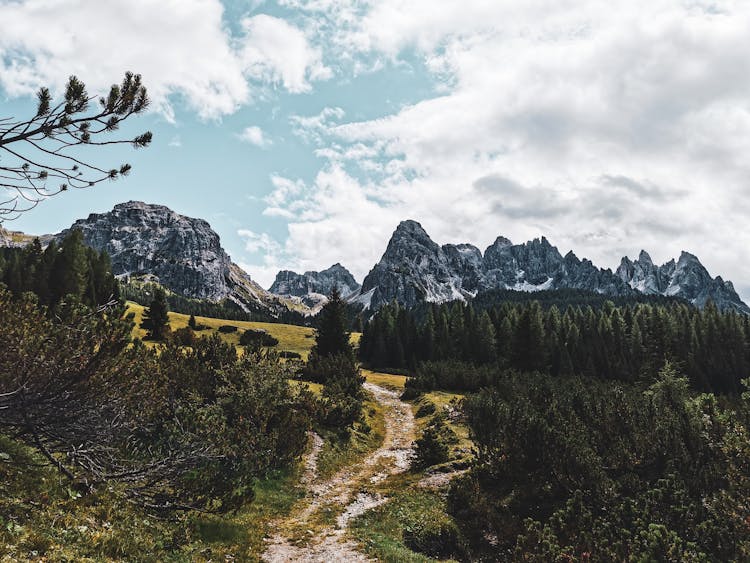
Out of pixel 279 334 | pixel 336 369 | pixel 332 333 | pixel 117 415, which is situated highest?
pixel 332 333

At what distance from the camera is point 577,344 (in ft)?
280

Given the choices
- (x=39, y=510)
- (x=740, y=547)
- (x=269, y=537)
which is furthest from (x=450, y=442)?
(x=39, y=510)

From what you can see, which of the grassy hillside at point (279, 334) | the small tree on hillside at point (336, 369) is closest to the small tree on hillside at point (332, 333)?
the small tree on hillside at point (336, 369)

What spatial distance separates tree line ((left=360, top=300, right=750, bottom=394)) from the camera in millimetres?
71250

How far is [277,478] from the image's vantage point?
19375mm

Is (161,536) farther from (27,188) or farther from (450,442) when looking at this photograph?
(450,442)

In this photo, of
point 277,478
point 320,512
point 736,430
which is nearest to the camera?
point 736,430

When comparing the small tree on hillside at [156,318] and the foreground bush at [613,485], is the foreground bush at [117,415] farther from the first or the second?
the small tree on hillside at [156,318]

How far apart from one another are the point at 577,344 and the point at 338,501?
79.2 meters

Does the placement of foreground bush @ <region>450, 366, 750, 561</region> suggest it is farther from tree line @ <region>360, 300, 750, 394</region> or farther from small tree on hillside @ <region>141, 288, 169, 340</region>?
small tree on hillside @ <region>141, 288, 169, 340</region>

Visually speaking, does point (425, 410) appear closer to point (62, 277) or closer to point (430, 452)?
point (430, 452)

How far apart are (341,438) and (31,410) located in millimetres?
19593

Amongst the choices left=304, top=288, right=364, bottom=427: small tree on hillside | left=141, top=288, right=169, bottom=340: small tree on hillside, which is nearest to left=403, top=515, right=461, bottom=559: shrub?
left=304, top=288, right=364, bottom=427: small tree on hillside

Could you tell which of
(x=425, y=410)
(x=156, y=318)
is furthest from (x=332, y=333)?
(x=156, y=318)
